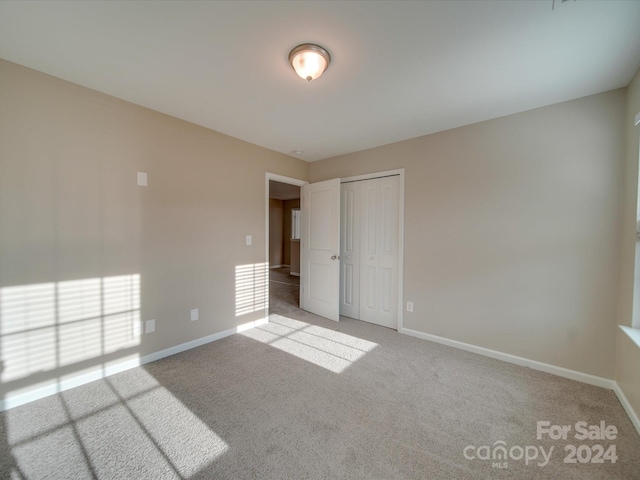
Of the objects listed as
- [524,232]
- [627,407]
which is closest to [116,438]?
[627,407]

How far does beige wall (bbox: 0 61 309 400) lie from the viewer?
1917mm

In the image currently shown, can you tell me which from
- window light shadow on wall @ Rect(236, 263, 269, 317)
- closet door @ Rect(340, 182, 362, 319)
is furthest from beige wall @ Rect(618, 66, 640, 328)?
window light shadow on wall @ Rect(236, 263, 269, 317)

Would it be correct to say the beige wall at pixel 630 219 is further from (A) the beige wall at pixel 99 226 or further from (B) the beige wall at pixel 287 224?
(B) the beige wall at pixel 287 224

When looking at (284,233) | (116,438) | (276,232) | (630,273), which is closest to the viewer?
(116,438)

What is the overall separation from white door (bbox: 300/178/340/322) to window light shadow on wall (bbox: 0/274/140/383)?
93.1 inches

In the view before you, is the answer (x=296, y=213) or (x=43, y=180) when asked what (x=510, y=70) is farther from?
(x=296, y=213)

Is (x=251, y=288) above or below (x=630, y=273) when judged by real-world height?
below

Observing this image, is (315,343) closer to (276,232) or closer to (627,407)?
(627,407)

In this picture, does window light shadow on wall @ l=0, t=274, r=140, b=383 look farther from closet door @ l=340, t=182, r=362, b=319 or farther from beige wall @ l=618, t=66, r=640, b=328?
beige wall @ l=618, t=66, r=640, b=328

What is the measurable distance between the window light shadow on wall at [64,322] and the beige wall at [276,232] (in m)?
6.34

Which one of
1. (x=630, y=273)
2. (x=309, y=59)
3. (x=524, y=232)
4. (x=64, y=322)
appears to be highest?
(x=309, y=59)

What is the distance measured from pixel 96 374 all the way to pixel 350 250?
3.18 metres

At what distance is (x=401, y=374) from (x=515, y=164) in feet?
7.75

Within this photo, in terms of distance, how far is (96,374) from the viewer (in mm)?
2266
